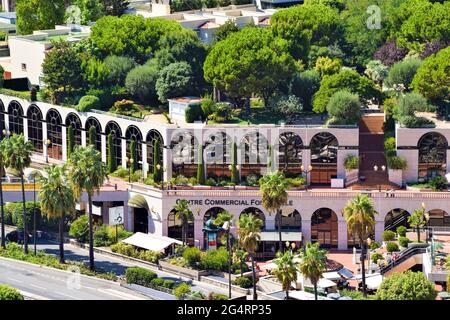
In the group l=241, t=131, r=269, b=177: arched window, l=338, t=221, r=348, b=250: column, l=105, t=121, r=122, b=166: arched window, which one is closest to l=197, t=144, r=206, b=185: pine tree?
l=241, t=131, r=269, b=177: arched window

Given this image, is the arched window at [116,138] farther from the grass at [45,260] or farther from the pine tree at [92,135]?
the grass at [45,260]

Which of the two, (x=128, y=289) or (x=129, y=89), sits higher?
(x=129, y=89)

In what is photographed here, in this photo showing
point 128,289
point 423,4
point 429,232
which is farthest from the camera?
point 423,4

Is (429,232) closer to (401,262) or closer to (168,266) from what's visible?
(401,262)

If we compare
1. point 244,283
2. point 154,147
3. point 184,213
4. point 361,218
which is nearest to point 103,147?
point 154,147

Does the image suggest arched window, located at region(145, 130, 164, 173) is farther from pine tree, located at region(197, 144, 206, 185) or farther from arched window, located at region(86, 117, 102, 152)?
arched window, located at region(86, 117, 102, 152)

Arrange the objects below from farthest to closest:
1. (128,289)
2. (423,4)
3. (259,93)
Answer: (423,4), (259,93), (128,289)

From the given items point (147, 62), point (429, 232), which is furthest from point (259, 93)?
point (429, 232)
